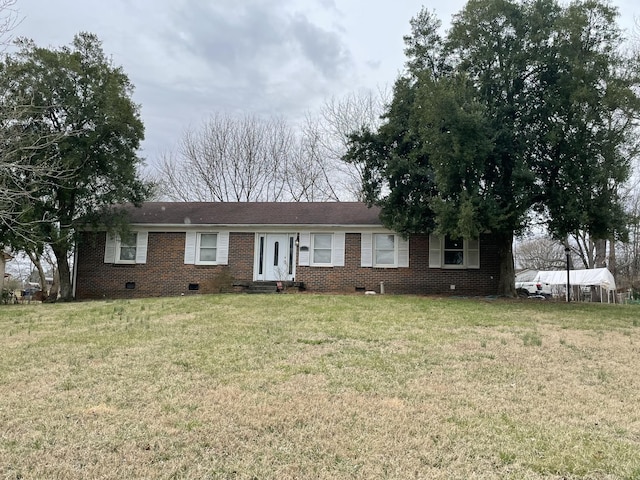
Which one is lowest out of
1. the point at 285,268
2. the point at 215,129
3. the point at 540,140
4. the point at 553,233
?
the point at 285,268

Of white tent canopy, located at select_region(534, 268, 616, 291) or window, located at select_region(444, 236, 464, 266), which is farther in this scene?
white tent canopy, located at select_region(534, 268, 616, 291)

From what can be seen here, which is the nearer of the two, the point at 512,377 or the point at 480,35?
the point at 512,377

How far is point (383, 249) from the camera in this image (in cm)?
1748

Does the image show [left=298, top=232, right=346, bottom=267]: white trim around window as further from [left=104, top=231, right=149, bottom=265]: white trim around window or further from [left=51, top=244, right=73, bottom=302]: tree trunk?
[left=51, top=244, right=73, bottom=302]: tree trunk

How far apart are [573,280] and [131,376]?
29.2 meters

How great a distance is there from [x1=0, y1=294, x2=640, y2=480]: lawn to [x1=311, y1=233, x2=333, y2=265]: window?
8.40 meters

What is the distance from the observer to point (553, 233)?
14.1 m

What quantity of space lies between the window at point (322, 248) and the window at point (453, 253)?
3573mm

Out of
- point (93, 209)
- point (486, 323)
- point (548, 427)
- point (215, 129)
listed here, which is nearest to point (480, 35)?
point (486, 323)

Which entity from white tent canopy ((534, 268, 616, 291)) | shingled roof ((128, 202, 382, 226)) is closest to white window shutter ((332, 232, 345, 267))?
shingled roof ((128, 202, 382, 226))

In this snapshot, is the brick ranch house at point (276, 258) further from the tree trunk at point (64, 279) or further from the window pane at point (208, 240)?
the tree trunk at point (64, 279)

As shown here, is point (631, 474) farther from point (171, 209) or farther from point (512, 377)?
point (171, 209)

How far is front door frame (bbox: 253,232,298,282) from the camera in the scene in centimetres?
1767

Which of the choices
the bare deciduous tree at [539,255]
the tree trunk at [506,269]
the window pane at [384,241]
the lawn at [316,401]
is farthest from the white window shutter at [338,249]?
the bare deciduous tree at [539,255]
